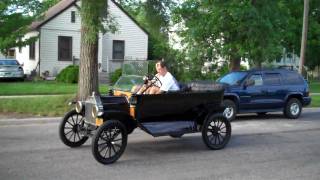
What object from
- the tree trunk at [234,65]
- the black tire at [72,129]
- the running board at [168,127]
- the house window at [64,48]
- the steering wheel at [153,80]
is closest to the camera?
the running board at [168,127]

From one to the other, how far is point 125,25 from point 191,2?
49.4 feet

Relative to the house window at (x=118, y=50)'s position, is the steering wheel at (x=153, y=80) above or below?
below

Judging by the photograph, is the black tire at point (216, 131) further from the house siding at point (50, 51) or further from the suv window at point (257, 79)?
the house siding at point (50, 51)

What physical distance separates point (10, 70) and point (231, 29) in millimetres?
15737

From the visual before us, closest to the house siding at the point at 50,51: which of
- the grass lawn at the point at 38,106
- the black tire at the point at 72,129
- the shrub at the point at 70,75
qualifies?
the shrub at the point at 70,75

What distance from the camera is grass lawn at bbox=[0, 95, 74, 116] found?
1585 centimetres

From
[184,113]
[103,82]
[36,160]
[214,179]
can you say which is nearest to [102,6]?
[184,113]

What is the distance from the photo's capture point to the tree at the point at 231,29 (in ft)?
73.2

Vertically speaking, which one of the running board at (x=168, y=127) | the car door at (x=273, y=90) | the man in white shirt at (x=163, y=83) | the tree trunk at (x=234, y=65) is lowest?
the running board at (x=168, y=127)

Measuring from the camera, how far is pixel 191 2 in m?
24.4

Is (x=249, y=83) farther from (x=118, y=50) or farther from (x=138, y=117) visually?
(x=118, y=50)

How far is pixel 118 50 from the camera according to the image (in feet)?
128

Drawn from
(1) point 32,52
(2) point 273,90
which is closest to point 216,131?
(2) point 273,90

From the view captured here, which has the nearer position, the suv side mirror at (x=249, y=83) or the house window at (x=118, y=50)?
the suv side mirror at (x=249, y=83)
